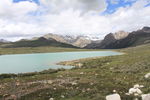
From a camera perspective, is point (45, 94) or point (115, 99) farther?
point (45, 94)

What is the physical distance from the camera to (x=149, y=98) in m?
13.2

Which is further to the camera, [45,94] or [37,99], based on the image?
[45,94]

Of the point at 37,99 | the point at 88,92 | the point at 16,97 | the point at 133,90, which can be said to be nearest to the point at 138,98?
the point at 133,90

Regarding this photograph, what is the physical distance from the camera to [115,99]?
47.8ft

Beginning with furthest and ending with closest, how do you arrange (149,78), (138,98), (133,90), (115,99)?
(149,78), (133,90), (138,98), (115,99)

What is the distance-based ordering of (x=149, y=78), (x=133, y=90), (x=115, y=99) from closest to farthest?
(x=115, y=99), (x=133, y=90), (x=149, y=78)

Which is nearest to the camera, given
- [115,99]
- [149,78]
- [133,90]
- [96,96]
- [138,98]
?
[115,99]

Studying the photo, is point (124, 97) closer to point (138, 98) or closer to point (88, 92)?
point (138, 98)

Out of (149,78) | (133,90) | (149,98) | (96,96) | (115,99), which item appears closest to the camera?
(149,98)

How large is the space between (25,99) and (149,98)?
11.0 m

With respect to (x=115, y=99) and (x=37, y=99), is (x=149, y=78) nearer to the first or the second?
(x=115, y=99)

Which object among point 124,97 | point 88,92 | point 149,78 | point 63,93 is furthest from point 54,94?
point 149,78

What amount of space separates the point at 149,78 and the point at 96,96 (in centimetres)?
1217

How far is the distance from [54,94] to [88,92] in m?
3.45
